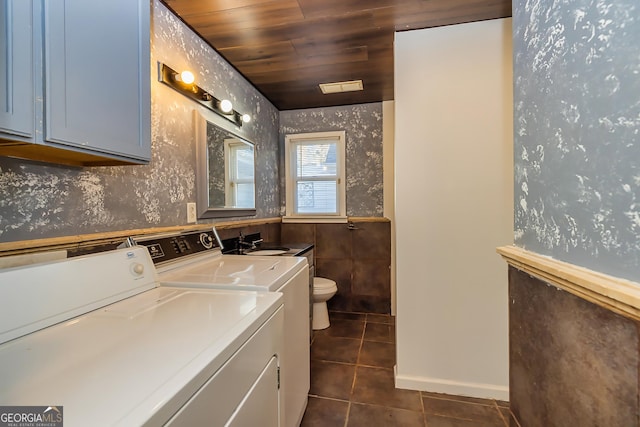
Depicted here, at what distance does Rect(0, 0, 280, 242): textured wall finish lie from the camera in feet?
3.12

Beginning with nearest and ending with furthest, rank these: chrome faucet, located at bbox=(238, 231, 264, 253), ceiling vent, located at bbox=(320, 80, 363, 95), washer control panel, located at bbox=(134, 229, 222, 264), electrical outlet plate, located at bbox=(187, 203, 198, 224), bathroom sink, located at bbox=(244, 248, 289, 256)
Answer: washer control panel, located at bbox=(134, 229, 222, 264) < electrical outlet plate, located at bbox=(187, 203, 198, 224) < bathroom sink, located at bbox=(244, 248, 289, 256) < chrome faucet, located at bbox=(238, 231, 264, 253) < ceiling vent, located at bbox=(320, 80, 363, 95)

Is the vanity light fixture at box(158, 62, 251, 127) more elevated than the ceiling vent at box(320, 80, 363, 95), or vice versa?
the ceiling vent at box(320, 80, 363, 95)

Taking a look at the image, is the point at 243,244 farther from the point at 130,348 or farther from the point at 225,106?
the point at 130,348

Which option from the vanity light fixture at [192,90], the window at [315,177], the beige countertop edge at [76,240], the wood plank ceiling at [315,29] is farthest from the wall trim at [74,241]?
the window at [315,177]

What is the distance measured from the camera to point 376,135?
10.1 feet

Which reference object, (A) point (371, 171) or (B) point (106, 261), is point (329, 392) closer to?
(B) point (106, 261)

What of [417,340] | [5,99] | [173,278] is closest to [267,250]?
[173,278]

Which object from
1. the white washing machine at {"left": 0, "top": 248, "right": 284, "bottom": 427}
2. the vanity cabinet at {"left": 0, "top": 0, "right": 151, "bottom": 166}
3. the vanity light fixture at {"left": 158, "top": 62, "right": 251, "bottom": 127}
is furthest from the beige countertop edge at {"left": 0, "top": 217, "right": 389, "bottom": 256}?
the vanity light fixture at {"left": 158, "top": 62, "right": 251, "bottom": 127}

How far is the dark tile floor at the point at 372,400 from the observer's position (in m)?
1.60

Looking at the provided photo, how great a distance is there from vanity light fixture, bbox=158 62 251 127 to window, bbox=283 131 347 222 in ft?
3.56

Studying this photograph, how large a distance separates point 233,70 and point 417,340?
2.42m

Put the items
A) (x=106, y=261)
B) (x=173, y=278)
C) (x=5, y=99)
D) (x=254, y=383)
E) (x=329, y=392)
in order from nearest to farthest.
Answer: (x=5, y=99) < (x=254, y=383) < (x=106, y=261) < (x=173, y=278) < (x=329, y=392)

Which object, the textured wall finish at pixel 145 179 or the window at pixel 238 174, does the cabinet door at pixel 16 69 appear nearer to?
the textured wall finish at pixel 145 179

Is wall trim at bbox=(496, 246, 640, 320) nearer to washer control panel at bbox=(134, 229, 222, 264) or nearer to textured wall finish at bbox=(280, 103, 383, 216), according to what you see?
washer control panel at bbox=(134, 229, 222, 264)
